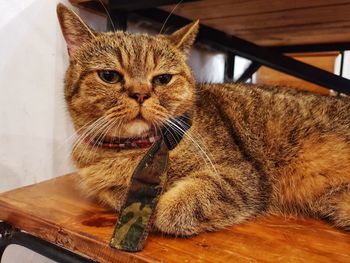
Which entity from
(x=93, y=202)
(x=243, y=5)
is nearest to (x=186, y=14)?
(x=243, y=5)

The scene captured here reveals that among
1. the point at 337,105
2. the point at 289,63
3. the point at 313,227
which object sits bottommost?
the point at 313,227

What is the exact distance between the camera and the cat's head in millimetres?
605

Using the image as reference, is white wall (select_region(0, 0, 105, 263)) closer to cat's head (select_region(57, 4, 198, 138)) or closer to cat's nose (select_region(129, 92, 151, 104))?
cat's head (select_region(57, 4, 198, 138))

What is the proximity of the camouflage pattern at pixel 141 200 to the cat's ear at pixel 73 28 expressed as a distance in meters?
0.28

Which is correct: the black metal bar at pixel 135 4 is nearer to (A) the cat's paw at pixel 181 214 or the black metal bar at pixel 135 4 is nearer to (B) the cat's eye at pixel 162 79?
(B) the cat's eye at pixel 162 79

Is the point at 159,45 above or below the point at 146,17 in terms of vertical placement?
below

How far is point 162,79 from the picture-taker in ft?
2.22

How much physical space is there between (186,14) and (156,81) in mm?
775

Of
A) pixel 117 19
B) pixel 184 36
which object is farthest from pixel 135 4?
pixel 184 36

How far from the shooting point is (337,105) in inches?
33.1

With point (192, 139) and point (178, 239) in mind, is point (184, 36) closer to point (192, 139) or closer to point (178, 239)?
point (192, 139)

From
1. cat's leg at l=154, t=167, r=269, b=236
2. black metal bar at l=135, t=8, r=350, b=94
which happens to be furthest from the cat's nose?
black metal bar at l=135, t=8, r=350, b=94

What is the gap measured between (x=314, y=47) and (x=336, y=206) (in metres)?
1.36

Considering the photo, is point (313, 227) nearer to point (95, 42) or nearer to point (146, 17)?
point (95, 42)
